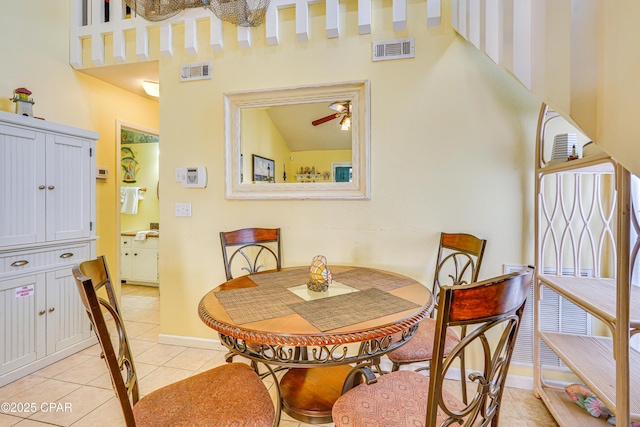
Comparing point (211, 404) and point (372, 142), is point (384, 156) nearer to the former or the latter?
point (372, 142)

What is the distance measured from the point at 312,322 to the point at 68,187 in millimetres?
2448

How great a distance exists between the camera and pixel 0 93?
2.32 meters

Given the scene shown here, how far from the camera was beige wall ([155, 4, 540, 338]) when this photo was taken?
2053 mm

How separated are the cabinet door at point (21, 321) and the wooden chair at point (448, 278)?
8.18 ft

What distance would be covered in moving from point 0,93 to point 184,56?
1379 millimetres

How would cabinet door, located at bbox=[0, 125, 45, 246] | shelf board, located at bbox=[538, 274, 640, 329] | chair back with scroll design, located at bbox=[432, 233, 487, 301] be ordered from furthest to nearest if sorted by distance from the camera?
cabinet door, located at bbox=[0, 125, 45, 246], chair back with scroll design, located at bbox=[432, 233, 487, 301], shelf board, located at bbox=[538, 274, 640, 329]

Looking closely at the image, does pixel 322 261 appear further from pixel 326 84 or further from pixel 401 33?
pixel 401 33

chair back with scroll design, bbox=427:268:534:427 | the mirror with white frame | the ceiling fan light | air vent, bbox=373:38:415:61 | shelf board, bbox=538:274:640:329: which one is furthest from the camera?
the ceiling fan light

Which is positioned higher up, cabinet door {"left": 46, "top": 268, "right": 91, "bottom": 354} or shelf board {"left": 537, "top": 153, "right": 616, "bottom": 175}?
shelf board {"left": 537, "top": 153, "right": 616, "bottom": 175}

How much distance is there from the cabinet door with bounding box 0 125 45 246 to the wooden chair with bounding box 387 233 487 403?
254 centimetres

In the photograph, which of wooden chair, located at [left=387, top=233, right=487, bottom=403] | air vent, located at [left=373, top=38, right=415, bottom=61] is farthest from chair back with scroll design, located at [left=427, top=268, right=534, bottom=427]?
air vent, located at [left=373, top=38, right=415, bottom=61]

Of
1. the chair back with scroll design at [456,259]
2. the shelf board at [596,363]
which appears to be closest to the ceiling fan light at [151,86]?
the chair back with scroll design at [456,259]

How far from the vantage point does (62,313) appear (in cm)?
239

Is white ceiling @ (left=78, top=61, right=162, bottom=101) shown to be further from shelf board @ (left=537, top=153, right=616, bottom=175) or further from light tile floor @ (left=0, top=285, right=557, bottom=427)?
shelf board @ (left=537, top=153, right=616, bottom=175)
